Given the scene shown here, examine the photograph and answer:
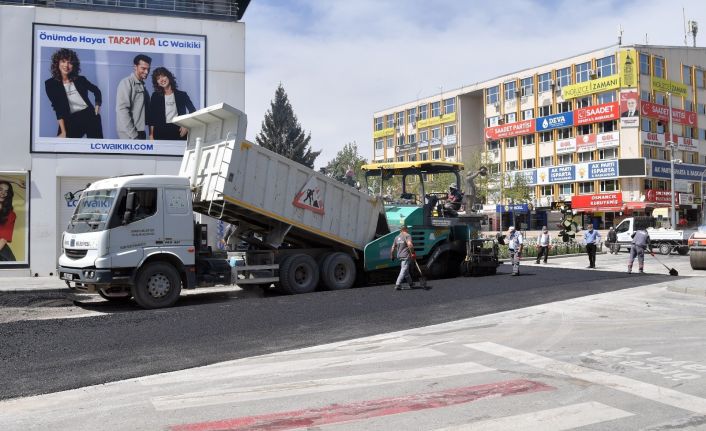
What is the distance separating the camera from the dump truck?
12484mm

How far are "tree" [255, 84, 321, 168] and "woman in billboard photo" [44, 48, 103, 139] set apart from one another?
38072 millimetres

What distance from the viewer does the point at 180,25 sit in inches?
842

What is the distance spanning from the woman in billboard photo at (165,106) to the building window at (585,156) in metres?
52.4

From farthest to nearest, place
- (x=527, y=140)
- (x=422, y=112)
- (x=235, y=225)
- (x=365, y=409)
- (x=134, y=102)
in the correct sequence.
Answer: (x=422, y=112), (x=527, y=140), (x=134, y=102), (x=235, y=225), (x=365, y=409)

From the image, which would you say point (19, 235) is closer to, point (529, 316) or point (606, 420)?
point (529, 316)

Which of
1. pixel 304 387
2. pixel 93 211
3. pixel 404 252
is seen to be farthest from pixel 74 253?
pixel 304 387

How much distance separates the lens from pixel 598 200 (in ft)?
206

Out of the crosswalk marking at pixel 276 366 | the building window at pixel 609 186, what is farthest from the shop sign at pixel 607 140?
the crosswalk marking at pixel 276 366

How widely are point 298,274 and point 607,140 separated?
179ft

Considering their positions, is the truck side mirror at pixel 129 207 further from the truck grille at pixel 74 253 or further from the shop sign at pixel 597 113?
the shop sign at pixel 597 113

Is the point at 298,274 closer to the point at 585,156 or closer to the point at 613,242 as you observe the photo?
the point at 613,242

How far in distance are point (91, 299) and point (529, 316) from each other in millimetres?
9831

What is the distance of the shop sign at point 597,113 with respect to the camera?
60812mm

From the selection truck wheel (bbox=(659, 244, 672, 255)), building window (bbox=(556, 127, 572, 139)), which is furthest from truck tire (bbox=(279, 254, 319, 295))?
building window (bbox=(556, 127, 572, 139))
